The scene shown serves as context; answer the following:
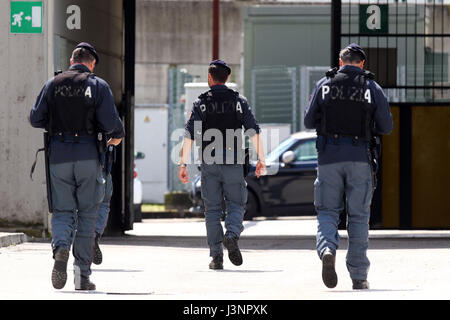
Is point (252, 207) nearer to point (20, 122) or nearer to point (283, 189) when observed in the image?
point (283, 189)

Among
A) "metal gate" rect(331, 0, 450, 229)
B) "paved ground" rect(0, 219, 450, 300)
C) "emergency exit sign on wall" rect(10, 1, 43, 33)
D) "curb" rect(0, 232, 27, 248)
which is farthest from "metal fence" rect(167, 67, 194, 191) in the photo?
"curb" rect(0, 232, 27, 248)

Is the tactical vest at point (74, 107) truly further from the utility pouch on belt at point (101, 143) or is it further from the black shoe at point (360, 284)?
the black shoe at point (360, 284)

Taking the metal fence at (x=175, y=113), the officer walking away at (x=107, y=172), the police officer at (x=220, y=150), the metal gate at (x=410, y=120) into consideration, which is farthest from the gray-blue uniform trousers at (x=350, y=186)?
the metal fence at (x=175, y=113)

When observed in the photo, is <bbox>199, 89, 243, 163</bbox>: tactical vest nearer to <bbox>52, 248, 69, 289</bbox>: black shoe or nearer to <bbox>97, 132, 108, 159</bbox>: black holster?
<bbox>97, 132, 108, 159</bbox>: black holster

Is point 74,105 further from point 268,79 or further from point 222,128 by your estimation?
point 268,79

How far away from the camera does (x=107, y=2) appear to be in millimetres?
16469

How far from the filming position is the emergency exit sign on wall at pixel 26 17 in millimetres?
15203

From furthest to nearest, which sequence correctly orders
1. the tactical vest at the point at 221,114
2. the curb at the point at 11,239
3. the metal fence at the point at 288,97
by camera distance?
1. the metal fence at the point at 288,97
2. the curb at the point at 11,239
3. the tactical vest at the point at 221,114

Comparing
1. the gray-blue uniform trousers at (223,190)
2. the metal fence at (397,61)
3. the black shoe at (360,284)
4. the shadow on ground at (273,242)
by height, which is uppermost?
the metal fence at (397,61)

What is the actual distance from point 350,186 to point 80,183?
2.03 m

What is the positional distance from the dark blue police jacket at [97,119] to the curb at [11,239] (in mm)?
4702

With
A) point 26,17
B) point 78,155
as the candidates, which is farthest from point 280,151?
point 78,155

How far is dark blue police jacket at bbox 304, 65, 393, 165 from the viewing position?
30.3ft
